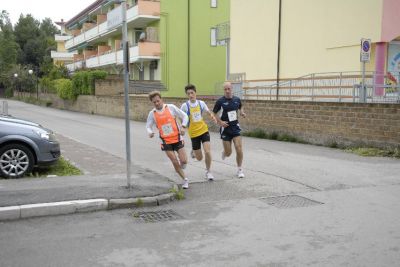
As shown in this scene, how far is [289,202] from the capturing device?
6980 mm

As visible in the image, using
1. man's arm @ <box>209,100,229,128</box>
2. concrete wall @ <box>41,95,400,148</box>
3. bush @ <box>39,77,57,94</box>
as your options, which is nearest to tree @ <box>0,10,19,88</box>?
bush @ <box>39,77,57,94</box>

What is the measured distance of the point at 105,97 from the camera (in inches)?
1259

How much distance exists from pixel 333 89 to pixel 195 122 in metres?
10.0

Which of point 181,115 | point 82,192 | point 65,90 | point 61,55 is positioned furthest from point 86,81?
point 61,55

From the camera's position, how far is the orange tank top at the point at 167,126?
754 centimetres

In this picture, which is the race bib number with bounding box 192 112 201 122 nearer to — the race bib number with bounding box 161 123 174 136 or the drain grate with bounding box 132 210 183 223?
the race bib number with bounding box 161 123 174 136

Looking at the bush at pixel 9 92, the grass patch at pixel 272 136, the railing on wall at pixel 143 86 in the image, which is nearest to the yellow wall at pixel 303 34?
the grass patch at pixel 272 136

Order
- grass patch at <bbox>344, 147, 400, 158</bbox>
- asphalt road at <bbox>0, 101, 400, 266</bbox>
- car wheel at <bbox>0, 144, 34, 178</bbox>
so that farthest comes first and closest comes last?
1. grass patch at <bbox>344, 147, 400, 158</bbox>
2. car wheel at <bbox>0, 144, 34, 178</bbox>
3. asphalt road at <bbox>0, 101, 400, 266</bbox>

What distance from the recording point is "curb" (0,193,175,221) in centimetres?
605

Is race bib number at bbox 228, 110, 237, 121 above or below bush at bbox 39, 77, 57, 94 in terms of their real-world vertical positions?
below

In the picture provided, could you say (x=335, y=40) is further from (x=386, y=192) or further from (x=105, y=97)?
(x=105, y=97)

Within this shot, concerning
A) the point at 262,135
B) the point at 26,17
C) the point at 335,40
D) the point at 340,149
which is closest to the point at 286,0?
the point at 335,40

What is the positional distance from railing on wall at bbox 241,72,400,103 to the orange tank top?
756 cm

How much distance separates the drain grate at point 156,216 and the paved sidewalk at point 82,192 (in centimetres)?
36
